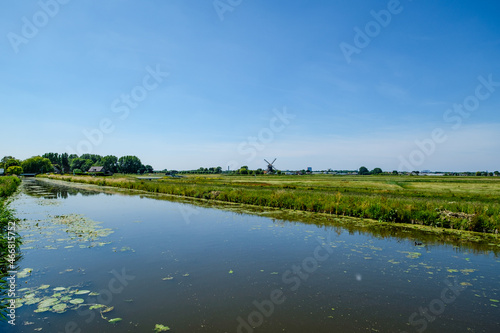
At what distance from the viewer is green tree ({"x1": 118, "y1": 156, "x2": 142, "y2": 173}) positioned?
13825cm

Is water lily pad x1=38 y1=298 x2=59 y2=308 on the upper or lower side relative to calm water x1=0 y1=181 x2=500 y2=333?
upper

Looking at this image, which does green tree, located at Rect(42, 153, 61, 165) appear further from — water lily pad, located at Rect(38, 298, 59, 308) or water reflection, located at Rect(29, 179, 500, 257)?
water lily pad, located at Rect(38, 298, 59, 308)

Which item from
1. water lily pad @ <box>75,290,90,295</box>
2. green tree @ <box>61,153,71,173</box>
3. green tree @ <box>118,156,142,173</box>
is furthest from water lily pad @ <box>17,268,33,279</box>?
green tree @ <box>61,153,71,173</box>


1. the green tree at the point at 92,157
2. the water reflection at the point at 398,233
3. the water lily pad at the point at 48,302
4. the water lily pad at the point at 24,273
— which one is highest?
the green tree at the point at 92,157

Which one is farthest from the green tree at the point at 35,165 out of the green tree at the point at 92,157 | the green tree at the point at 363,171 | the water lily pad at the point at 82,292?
the green tree at the point at 363,171

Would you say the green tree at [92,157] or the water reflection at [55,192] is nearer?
the water reflection at [55,192]

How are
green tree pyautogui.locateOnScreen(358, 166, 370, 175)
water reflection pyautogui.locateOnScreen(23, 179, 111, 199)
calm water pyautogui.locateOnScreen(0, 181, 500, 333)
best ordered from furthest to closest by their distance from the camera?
green tree pyautogui.locateOnScreen(358, 166, 370, 175), water reflection pyautogui.locateOnScreen(23, 179, 111, 199), calm water pyautogui.locateOnScreen(0, 181, 500, 333)

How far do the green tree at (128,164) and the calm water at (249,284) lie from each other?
136m

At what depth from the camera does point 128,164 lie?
139 m

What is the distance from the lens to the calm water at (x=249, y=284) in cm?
567

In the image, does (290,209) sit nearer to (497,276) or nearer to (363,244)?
(363,244)

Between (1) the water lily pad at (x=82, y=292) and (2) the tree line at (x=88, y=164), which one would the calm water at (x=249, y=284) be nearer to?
(1) the water lily pad at (x=82, y=292)

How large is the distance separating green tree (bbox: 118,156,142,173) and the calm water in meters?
136

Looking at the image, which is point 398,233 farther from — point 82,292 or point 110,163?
point 110,163
